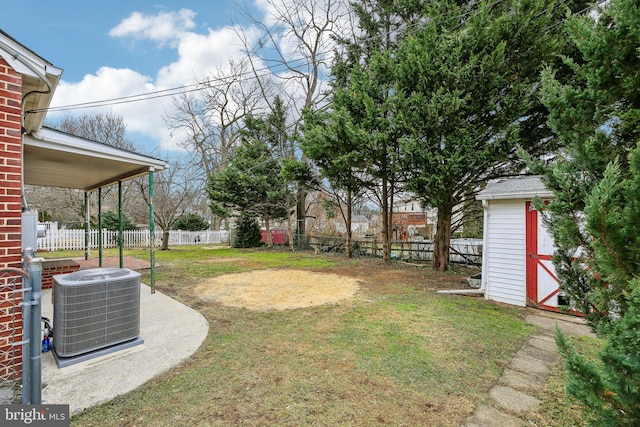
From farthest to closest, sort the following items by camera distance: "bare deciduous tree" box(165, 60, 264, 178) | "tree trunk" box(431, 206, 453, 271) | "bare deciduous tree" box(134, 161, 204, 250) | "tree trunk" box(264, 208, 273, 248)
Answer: "bare deciduous tree" box(165, 60, 264, 178)
"tree trunk" box(264, 208, 273, 248)
"bare deciduous tree" box(134, 161, 204, 250)
"tree trunk" box(431, 206, 453, 271)

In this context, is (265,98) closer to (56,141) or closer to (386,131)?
(386,131)

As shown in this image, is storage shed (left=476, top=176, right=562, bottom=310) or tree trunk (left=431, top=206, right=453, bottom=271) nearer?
storage shed (left=476, top=176, right=562, bottom=310)

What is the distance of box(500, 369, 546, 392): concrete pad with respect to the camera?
2547mm

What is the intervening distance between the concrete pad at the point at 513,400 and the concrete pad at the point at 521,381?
3.8 inches

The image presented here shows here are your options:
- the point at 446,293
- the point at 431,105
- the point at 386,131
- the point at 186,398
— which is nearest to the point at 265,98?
the point at 386,131

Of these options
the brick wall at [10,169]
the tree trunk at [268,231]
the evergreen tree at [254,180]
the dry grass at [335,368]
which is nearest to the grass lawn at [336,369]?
the dry grass at [335,368]

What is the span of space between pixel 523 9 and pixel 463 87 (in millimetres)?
1990

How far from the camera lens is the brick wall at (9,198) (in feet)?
7.71

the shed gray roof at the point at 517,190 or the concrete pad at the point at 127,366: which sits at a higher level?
the shed gray roof at the point at 517,190

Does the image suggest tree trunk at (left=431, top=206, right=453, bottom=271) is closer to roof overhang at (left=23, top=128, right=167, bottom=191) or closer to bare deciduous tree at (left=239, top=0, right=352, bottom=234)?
bare deciduous tree at (left=239, top=0, right=352, bottom=234)

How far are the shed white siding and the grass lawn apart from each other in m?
0.46

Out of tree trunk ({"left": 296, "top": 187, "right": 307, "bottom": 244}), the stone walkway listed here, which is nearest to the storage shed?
the stone walkway

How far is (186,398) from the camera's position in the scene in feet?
7.50

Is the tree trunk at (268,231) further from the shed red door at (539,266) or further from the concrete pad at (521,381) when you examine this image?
the concrete pad at (521,381)
